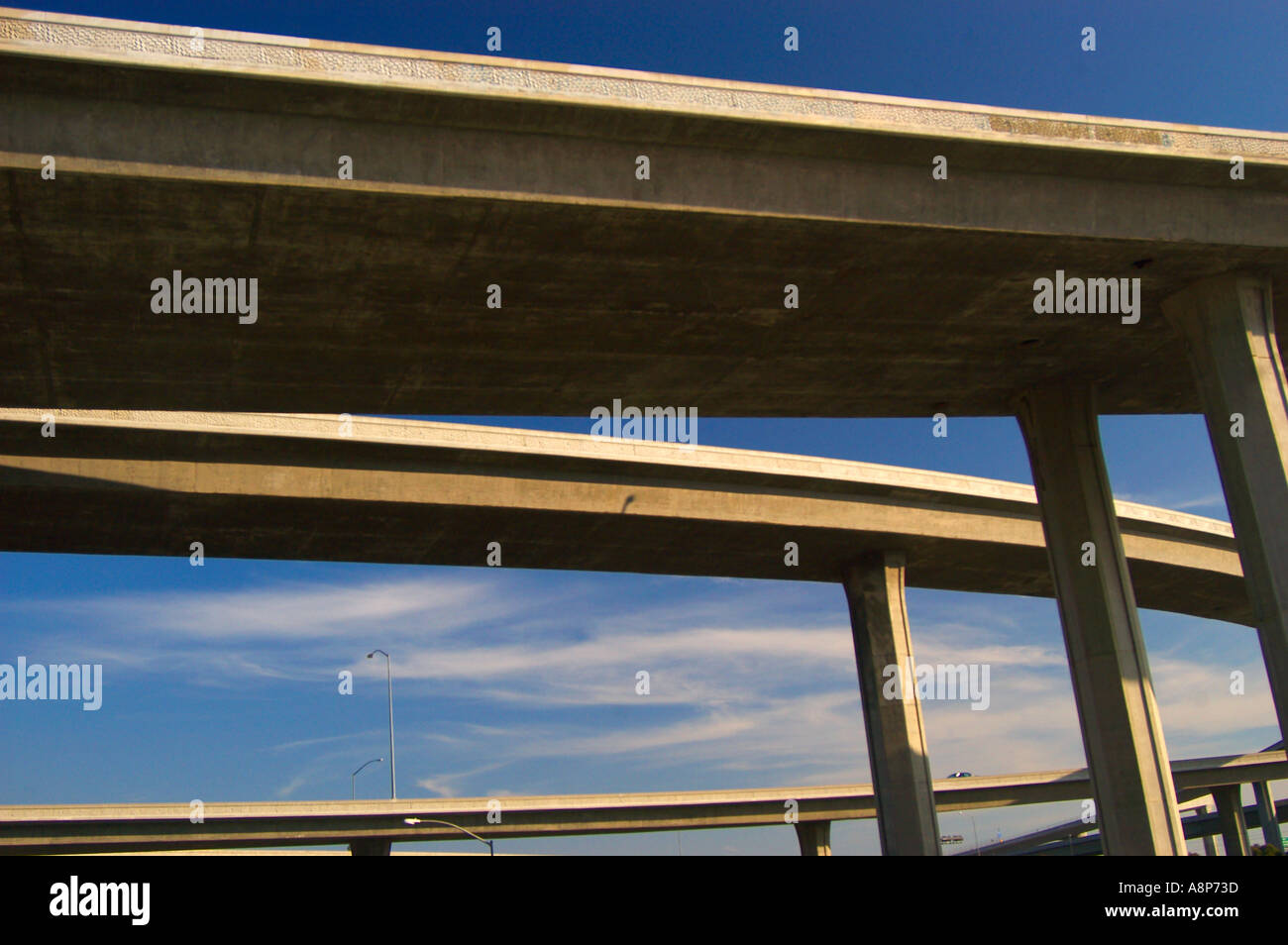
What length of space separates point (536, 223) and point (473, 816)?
159ft

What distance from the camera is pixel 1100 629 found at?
2378 centimetres

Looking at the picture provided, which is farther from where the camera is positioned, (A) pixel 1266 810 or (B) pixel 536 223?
(A) pixel 1266 810

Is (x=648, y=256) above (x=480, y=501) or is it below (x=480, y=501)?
above

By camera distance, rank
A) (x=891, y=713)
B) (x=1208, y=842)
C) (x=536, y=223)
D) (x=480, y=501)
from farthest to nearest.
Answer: (x=1208, y=842) → (x=891, y=713) → (x=480, y=501) → (x=536, y=223)

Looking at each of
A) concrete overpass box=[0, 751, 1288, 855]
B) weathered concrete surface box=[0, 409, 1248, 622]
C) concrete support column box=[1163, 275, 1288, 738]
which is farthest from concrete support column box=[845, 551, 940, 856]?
concrete overpass box=[0, 751, 1288, 855]

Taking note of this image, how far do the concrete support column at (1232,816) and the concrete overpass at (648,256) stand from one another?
72.7 metres

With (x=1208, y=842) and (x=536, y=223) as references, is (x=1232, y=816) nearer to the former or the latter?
(x=1208, y=842)

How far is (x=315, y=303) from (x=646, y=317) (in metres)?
5.83

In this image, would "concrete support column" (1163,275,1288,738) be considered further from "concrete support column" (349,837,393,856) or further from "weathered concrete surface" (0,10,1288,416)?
"concrete support column" (349,837,393,856)

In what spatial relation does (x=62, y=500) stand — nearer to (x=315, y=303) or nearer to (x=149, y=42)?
(x=315, y=303)

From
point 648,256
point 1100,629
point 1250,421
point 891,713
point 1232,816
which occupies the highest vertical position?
point 648,256

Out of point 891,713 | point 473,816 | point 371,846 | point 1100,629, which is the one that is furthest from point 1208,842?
point 1100,629
